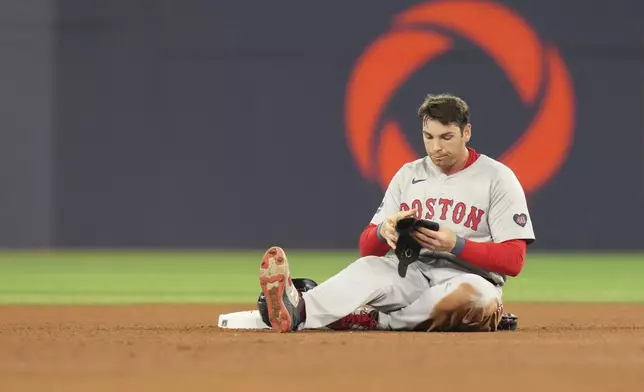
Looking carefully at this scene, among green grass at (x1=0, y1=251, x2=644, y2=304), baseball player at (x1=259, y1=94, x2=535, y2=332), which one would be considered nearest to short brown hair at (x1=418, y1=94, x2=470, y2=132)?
baseball player at (x1=259, y1=94, x2=535, y2=332)

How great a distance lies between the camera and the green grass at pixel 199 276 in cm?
962

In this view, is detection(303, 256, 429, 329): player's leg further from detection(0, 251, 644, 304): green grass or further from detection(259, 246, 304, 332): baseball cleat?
detection(0, 251, 644, 304): green grass

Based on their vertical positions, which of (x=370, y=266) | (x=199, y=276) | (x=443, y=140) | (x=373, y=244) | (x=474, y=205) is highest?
(x=443, y=140)

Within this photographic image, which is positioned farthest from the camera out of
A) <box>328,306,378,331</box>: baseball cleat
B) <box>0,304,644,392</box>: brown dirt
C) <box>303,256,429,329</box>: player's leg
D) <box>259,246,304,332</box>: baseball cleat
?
<box>328,306,378,331</box>: baseball cleat

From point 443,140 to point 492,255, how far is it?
25.8 inches

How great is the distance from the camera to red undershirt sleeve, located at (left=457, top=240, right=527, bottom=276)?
5910mm

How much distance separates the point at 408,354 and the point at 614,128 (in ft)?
38.4

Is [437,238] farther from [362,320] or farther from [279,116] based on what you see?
[279,116]

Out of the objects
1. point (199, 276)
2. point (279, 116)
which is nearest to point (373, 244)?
point (199, 276)

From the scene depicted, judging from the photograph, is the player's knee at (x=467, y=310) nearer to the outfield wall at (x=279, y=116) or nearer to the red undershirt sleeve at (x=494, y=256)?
the red undershirt sleeve at (x=494, y=256)

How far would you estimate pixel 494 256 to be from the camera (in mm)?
5922

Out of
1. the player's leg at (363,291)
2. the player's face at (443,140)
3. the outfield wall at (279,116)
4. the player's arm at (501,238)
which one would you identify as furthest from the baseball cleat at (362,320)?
the outfield wall at (279,116)

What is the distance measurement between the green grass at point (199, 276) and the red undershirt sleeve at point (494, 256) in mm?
3408

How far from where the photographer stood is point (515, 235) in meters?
6.05
